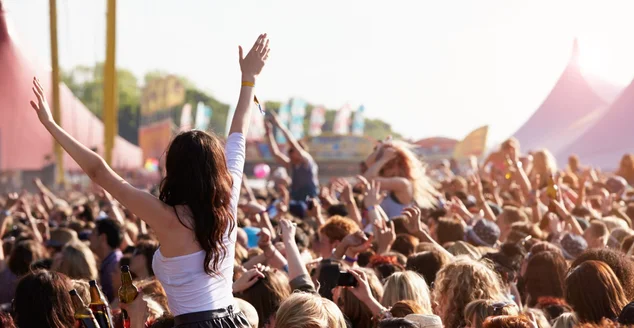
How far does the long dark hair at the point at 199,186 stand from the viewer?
3.21 meters

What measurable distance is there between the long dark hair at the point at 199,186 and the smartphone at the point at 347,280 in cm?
107

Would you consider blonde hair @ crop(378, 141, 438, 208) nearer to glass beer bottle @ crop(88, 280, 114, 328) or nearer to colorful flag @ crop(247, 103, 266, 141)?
glass beer bottle @ crop(88, 280, 114, 328)

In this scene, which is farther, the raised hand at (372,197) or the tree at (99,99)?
the tree at (99,99)

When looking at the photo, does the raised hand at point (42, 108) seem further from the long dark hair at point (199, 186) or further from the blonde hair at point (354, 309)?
the blonde hair at point (354, 309)

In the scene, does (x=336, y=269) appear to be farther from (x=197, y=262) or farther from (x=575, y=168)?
(x=575, y=168)

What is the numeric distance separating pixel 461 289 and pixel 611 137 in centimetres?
1949

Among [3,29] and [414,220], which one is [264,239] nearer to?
[414,220]

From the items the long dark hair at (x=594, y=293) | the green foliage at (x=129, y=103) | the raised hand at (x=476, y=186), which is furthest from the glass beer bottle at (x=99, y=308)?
the green foliage at (x=129, y=103)

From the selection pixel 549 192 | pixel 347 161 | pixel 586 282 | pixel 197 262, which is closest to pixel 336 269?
pixel 586 282

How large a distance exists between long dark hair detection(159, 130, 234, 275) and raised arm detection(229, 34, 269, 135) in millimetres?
402

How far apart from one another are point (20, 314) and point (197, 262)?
93cm

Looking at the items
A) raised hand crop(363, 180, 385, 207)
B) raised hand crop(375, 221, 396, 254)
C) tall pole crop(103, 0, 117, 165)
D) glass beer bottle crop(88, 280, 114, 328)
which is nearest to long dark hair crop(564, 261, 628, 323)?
glass beer bottle crop(88, 280, 114, 328)

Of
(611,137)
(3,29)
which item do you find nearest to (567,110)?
(611,137)

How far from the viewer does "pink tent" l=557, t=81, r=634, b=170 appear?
21344 mm
